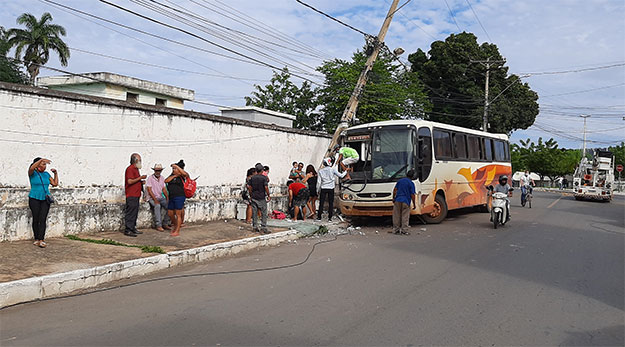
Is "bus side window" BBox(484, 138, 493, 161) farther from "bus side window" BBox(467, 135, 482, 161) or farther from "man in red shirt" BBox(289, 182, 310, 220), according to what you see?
"man in red shirt" BBox(289, 182, 310, 220)

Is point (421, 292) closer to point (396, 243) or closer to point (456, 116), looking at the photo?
point (396, 243)

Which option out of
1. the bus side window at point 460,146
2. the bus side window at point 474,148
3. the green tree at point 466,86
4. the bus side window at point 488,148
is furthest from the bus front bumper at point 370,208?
the green tree at point 466,86

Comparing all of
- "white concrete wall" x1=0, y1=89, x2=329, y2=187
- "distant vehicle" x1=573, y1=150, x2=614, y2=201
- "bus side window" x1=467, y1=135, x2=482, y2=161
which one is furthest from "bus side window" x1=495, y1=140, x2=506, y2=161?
"distant vehicle" x1=573, y1=150, x2=614, y2=201

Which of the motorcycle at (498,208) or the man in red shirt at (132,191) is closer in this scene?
the man in red shirt at (132,191)

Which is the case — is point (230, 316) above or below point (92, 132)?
below

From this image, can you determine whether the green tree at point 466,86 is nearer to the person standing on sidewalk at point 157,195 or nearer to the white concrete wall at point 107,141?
the white concrete wall at point 107,141

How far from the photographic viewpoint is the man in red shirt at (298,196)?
1395 centimetres

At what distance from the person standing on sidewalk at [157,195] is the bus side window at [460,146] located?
9.19 meters

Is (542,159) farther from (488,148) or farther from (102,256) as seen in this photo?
(102,256)

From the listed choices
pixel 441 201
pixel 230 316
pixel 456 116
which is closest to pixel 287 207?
pixel 441 201

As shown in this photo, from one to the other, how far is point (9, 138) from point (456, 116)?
115 ft

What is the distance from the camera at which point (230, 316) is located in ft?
17.3

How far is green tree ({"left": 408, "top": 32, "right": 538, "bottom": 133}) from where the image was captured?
126 ft

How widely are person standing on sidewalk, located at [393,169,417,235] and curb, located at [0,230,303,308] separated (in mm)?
4009
